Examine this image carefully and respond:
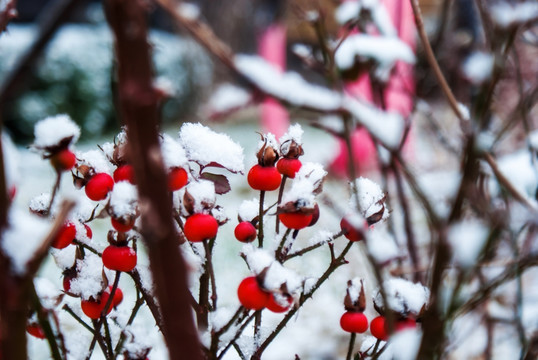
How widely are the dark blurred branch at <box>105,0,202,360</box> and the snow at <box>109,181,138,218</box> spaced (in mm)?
212

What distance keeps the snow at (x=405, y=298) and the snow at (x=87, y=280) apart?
0.33 metres

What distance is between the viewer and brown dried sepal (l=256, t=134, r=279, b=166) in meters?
0.69

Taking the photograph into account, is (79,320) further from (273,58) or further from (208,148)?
(273,58)

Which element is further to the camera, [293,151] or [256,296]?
[293,151]

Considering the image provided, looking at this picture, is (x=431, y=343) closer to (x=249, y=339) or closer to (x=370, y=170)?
(x=249, y=339)

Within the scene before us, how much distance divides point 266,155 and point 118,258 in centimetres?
21

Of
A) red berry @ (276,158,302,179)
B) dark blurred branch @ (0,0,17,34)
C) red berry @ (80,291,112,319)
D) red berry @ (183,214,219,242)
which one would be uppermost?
dark blurred branch @ (0,0,17,34)

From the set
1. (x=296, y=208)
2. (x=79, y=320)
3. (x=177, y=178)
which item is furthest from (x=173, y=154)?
(x=79, y=320)

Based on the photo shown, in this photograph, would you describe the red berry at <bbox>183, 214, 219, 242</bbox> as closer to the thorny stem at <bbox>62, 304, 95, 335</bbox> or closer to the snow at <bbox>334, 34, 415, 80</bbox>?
the thorny stem at <bbox>62, 304, 95, 335</bbox>

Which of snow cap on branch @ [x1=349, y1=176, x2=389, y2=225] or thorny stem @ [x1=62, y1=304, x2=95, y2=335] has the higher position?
snow cap on branch @ [x1=349, y1=176, x2=389, y2=225]

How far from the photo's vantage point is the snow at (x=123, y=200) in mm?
568

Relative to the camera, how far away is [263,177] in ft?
2.24

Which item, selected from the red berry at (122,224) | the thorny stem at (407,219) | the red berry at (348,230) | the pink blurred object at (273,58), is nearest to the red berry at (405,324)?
the red berry at (348,230)

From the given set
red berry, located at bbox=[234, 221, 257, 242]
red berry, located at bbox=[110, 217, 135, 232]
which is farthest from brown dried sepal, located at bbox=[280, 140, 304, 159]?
red berry, located at bbox=[110, 217, 135, 232]
